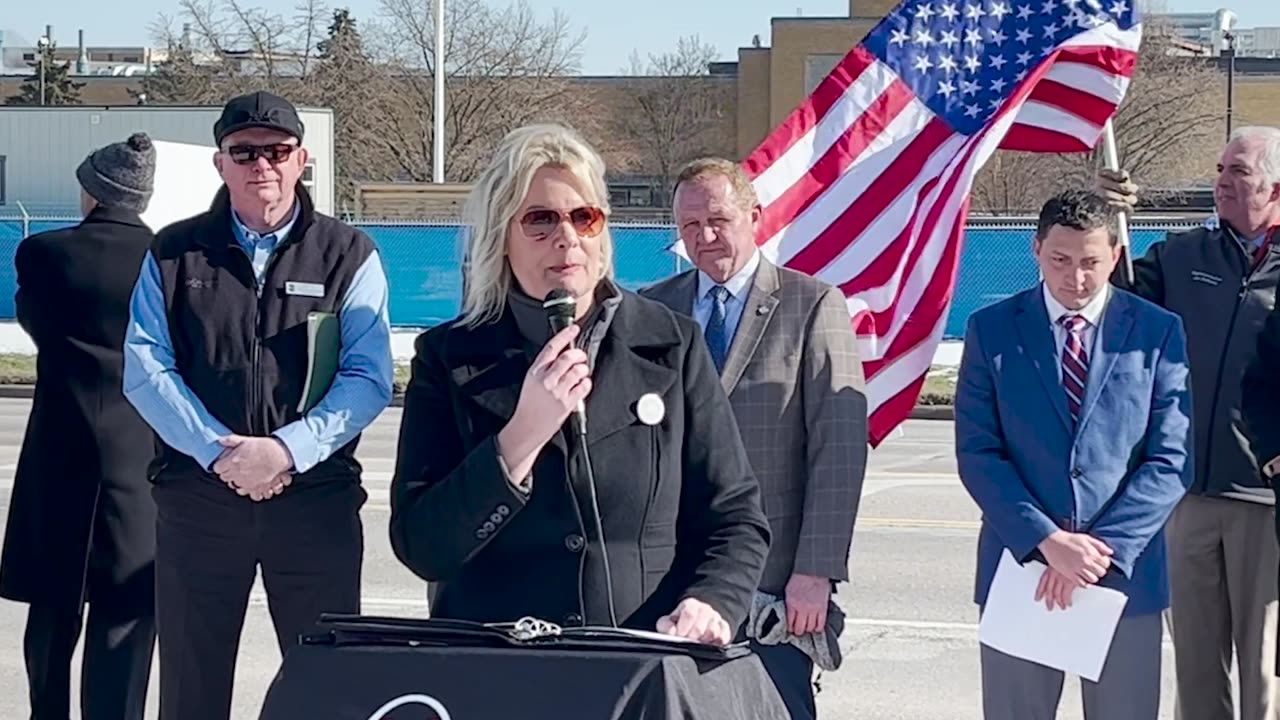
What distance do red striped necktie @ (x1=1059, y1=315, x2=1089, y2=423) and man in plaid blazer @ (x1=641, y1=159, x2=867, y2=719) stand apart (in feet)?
1.86

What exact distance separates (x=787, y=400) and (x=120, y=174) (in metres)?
2.44

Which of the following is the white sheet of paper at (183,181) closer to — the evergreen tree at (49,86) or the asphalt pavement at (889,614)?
the asphalt pavement at (889,614)

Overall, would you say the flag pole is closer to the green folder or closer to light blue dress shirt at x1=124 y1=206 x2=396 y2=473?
light blue dress shirt at x1=124 y1=206 x2=396 y2=473

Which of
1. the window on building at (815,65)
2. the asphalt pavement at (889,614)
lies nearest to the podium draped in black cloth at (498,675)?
the asphalt pavement at (889,614)

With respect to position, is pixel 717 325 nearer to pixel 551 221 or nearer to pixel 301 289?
pixel 301 289

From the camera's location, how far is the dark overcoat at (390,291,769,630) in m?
3.44

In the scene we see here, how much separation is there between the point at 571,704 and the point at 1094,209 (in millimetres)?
2647

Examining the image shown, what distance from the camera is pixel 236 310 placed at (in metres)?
4.94

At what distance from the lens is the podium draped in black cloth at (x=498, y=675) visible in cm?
282

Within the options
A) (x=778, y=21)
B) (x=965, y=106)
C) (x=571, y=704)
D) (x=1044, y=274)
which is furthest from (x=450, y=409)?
(x=778, y=21)

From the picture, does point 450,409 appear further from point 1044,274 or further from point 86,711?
point 86,711

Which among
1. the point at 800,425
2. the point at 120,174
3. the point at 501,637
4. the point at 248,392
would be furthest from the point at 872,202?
the point at 501,637

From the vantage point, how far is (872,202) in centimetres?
627

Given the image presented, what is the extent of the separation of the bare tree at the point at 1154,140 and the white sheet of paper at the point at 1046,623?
147 ft
